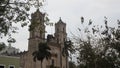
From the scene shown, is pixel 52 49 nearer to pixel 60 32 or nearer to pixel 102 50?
pixel 60 32

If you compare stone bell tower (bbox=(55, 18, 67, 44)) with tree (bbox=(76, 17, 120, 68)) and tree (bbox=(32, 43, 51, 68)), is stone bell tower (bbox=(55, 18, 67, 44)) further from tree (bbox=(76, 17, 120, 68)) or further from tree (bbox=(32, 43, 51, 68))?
tree (bbox=(76, 17, 120, 68))

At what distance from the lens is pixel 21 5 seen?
24.3m

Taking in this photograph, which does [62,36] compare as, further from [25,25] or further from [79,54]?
[25,25]

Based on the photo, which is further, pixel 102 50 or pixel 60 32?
pixel 60 32

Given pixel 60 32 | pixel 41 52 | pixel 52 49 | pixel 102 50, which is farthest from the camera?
pixel 60 32

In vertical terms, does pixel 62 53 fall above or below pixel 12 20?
below

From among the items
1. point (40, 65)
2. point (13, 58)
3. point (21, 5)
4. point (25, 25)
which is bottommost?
point (40, 65)

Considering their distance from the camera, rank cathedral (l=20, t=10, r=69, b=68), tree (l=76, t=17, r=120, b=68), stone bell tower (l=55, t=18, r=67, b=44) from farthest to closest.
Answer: stone bell tower (l=55, t=18, r=67, b=44), cathedral (l=20, t=10, r=69, b=68), tree (l=76, t=17, r=120, b=68)

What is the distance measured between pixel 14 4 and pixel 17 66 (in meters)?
22.5

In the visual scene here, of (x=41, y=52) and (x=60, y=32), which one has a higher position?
(x=60, y=32)

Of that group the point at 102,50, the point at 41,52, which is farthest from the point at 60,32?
the point at 102,50

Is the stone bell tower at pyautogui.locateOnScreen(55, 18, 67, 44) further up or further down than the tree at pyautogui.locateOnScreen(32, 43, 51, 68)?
further up

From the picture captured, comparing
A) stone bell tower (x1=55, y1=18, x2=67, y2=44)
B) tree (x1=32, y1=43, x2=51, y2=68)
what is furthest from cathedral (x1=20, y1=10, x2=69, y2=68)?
tree (x1=32, y1=43, x2=51, y2=68)

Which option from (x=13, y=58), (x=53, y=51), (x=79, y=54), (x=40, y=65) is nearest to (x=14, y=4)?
(x=79, y=54)
